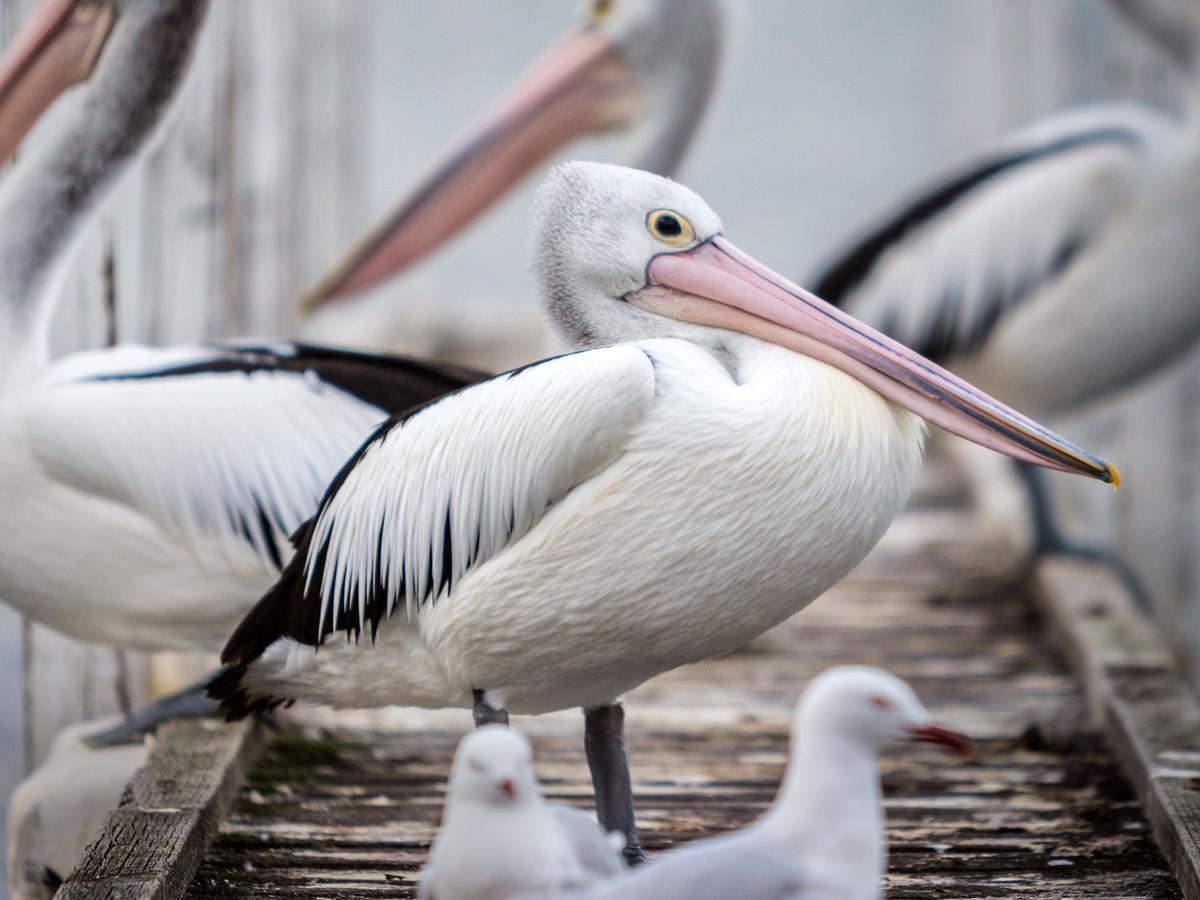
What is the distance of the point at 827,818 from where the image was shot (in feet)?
7.11

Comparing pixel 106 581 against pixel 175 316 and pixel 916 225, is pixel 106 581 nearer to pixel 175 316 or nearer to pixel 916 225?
pixel 175 316

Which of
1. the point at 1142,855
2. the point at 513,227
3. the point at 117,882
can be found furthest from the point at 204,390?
the point at 513,227

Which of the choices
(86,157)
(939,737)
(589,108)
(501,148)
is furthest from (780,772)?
(589,108)

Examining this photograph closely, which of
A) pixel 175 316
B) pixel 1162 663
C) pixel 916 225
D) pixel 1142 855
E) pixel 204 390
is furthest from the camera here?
pixel 916 225

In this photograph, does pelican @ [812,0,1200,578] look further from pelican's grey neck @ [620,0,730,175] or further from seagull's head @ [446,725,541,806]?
seagull's head @ [446,725,541,806]

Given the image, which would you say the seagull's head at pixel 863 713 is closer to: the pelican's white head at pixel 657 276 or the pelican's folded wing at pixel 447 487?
the pelican's folded wing at pixel 447 487

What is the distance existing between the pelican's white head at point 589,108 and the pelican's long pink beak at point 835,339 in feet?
8.74

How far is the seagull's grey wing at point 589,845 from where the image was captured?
2412 millimetres

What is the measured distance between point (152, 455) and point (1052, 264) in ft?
11.5

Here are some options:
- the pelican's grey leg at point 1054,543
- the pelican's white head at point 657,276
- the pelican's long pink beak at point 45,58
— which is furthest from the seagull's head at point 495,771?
the pelican's grey leg at point 1054,543

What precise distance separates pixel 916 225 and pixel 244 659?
395 cm

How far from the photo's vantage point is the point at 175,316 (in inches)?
215

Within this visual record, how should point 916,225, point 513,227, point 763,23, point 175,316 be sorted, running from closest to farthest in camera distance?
1. point 175,316
2. point 916,225
3. point 513,227
4. point 763,23

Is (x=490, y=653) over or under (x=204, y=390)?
under
